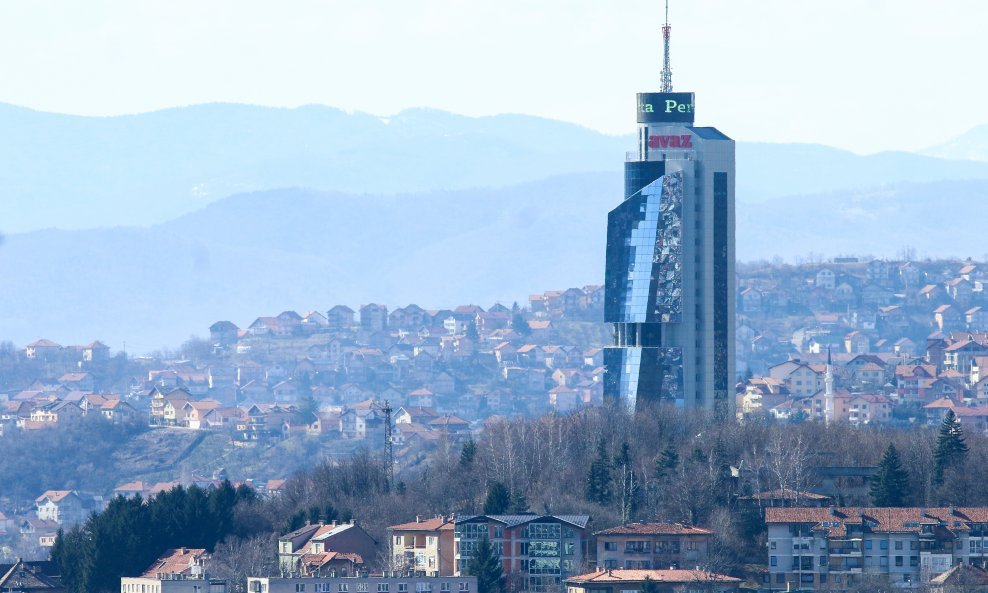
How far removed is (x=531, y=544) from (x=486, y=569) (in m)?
4.37

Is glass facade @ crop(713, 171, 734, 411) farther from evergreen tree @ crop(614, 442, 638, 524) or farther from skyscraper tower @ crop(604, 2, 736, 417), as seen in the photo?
evergreen tree @ crop(614, 442, 638, 524)

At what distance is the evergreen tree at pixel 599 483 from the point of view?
365ft

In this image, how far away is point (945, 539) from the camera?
3952 inches

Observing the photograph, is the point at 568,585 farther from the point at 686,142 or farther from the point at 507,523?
the point at 686,142

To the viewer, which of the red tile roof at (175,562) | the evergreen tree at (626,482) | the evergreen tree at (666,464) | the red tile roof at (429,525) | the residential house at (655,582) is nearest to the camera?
the residential house at (655,582)

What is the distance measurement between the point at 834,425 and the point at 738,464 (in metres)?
16.1

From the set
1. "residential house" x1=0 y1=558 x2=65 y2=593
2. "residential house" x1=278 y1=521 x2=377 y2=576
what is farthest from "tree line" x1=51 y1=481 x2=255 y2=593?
"residential house" x1=278 y1=521 x2=377 y2=576

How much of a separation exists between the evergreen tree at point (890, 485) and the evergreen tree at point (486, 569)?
677 inches

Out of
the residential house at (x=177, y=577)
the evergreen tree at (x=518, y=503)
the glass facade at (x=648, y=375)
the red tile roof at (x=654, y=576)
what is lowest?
the residential house at (x=177, y=577)

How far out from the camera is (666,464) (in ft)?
367

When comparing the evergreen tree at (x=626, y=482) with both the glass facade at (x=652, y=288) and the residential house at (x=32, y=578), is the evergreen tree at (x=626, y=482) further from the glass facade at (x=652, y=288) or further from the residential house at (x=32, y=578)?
the glass facade at (x=652, y=288)

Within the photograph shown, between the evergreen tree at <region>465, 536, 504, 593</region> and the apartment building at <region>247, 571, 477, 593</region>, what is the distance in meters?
0.83

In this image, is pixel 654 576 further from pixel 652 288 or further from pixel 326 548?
pixel 652 288

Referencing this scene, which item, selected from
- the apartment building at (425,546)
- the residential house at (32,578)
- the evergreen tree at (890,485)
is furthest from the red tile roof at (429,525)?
the evergreen tree at (890,485)
